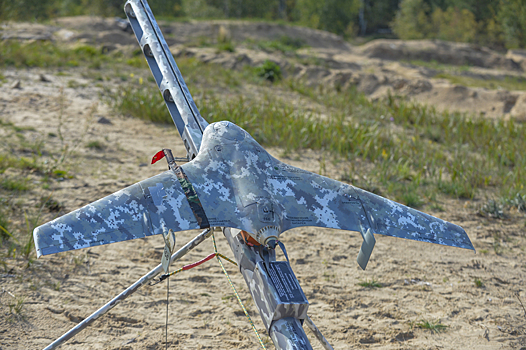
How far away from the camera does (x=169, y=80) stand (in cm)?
207

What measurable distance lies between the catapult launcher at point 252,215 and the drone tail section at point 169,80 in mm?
259

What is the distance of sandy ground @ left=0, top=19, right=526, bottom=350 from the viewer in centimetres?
261

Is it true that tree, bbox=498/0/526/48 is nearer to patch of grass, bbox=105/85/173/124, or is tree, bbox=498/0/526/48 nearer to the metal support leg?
patch of grass, bbox=105/85/173/124

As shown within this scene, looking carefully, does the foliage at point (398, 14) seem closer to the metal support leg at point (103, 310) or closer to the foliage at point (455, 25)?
the foliage at point (455, 25)

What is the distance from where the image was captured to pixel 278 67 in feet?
36.1

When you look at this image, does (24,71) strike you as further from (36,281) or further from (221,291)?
(221,291)

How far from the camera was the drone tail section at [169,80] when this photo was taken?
6.51ft

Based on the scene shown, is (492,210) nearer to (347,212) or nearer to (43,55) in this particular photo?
(347,212)

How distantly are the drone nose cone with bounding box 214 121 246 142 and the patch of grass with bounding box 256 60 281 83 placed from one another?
926 centimetres

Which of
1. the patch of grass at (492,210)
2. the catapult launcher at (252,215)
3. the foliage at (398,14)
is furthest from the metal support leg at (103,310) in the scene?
the foliage at (398,14)

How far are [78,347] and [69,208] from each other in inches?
70.0

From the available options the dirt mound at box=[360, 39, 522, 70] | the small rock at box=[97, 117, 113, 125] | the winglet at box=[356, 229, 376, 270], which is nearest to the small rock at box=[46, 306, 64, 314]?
the winglet at box=[356, 229, 376, 270]

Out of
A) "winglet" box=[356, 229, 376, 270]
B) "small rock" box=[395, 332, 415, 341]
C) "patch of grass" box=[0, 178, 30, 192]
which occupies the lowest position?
"small rock" box=[395, 332, 415, 341]

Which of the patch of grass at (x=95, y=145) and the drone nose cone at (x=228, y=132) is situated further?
the patch of grass at (x=95, y=145)
